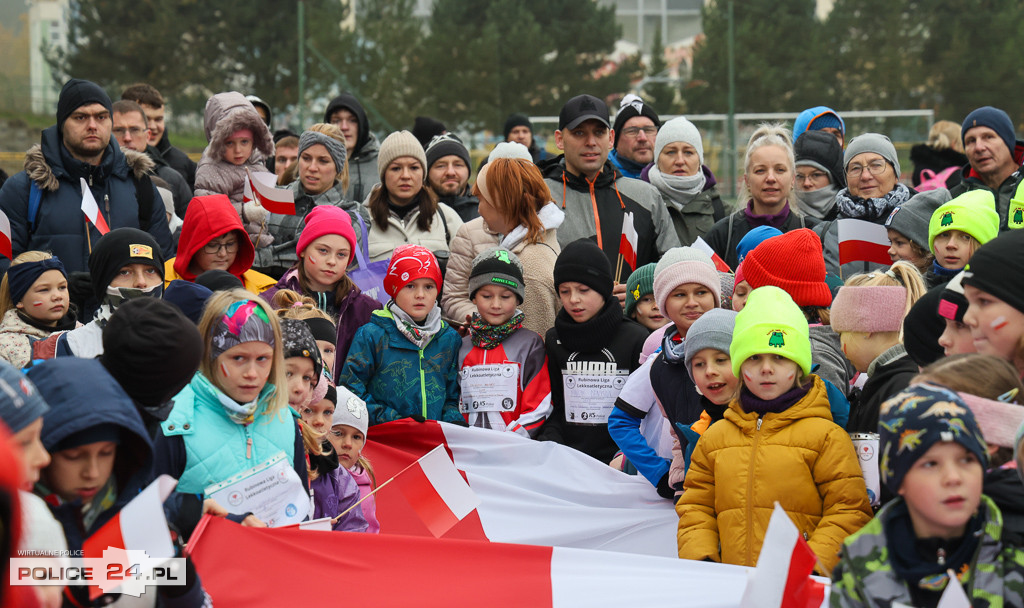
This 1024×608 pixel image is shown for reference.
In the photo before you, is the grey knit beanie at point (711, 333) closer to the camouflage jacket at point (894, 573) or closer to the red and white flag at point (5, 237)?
the camouflage jacket at point (894, 573)

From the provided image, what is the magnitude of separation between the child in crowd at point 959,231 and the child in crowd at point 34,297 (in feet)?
14.8

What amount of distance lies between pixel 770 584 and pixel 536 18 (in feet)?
37.0

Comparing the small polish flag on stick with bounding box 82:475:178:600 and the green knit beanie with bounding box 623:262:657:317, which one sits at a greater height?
the green knit beanie with bounding box 623:262:657:317

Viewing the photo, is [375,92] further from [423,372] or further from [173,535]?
[173,535]

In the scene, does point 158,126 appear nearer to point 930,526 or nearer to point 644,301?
point 644,301

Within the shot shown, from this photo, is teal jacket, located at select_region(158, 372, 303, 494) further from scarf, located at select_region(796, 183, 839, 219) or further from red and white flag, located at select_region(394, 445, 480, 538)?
scarf, located at select_region(796, 183, 839, 219)

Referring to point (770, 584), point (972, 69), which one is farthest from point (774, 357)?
point (972, 69)

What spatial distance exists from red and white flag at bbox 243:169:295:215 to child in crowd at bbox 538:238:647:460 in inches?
82.3

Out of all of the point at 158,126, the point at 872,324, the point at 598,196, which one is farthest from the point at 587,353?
the point at 158,126

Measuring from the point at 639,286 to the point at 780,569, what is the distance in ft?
10.1

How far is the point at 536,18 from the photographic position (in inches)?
536

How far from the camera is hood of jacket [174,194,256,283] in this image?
6.06m

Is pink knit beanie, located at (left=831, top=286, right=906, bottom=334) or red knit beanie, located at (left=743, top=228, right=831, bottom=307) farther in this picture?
red knit beanie, located at (left=743, top=228, right=831, bottom=307)

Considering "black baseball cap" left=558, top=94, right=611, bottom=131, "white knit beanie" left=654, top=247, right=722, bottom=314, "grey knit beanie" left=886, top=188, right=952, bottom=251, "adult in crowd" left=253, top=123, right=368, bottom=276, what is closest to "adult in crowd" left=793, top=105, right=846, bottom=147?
"black baseball cap" left=558, top=94, right=611, bottom=131
